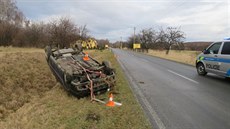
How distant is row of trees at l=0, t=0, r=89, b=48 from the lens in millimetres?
31266

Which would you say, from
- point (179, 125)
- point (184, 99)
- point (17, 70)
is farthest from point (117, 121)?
point (17, 70)

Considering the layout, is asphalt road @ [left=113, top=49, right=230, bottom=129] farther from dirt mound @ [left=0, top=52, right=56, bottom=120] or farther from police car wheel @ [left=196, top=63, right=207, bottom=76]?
dirt mound @ [left=0, top=52, right=56, bottom=120]

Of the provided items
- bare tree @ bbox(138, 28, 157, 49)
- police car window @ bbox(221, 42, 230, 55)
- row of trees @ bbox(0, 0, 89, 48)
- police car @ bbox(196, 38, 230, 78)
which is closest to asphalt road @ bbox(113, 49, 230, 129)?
police car @ bbox(196, 38, 230, 78)

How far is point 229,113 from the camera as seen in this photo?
5012 millimetres

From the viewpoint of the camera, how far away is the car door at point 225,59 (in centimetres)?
871

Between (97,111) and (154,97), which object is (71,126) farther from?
(154,97)

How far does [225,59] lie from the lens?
885 centimetres

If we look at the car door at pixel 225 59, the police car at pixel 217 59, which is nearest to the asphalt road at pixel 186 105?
the car door at pixel 225 59

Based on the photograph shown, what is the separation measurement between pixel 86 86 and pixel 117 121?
2.00 meters

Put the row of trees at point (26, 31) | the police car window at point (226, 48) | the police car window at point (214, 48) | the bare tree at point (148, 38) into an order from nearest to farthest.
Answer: the police car window at point (226, 48)
the police car window at point (214, 48)
the row of trees at point (26, 31)
the bare tree at point (148, 38)

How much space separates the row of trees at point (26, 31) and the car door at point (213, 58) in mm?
23343

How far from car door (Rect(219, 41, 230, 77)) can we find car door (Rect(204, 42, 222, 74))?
278mm

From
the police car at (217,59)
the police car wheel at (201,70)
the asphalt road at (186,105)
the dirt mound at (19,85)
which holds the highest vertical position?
the police car at (217,59)

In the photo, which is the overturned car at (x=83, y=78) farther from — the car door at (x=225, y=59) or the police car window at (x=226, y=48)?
the police car window at (x=226, y=48)
